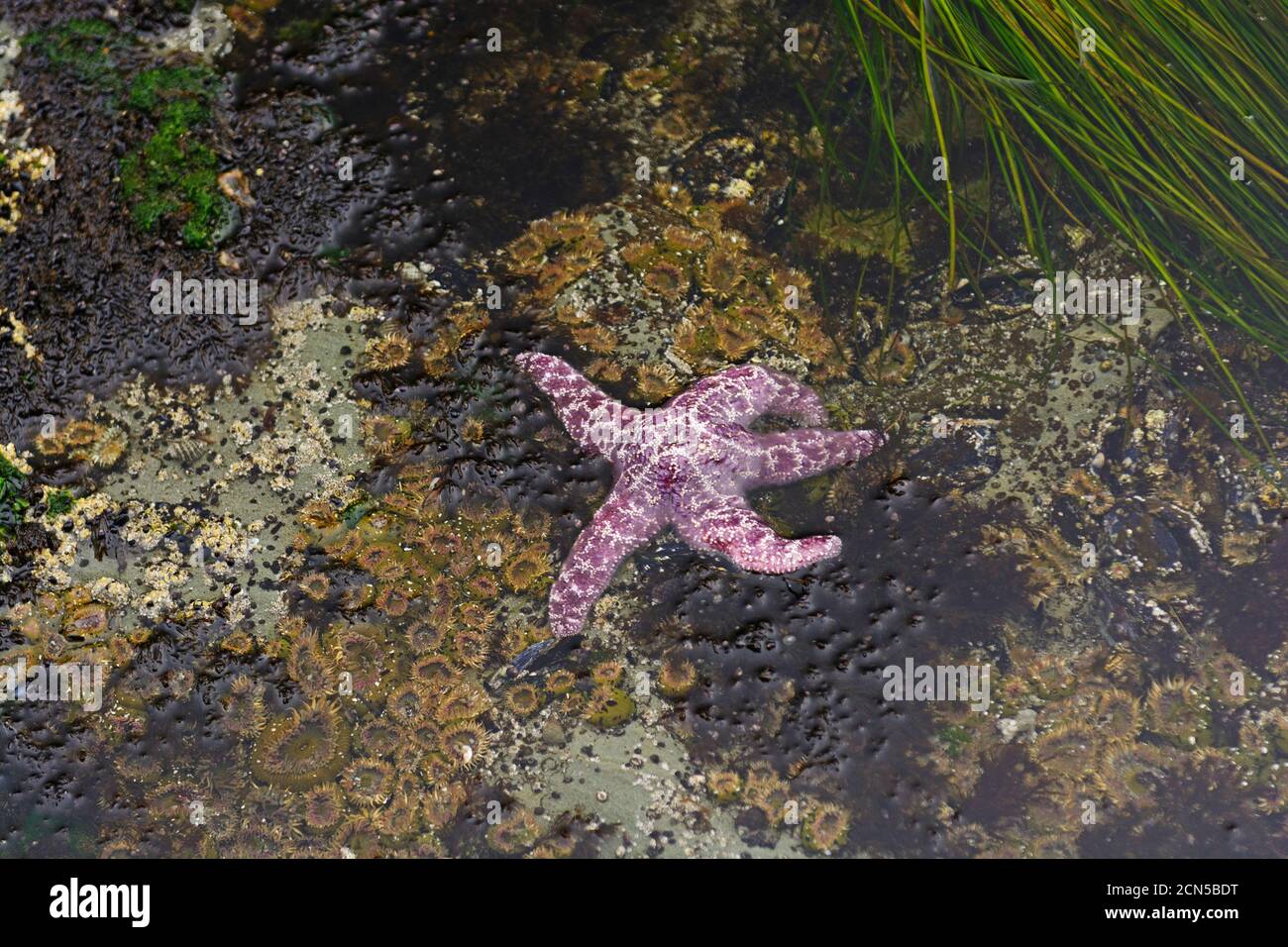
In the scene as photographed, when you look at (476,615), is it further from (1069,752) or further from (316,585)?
(1069,752)

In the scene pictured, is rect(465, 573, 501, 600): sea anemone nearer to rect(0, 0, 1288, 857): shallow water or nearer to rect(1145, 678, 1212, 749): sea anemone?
rect(0, 0, 1288, 857): shallow water

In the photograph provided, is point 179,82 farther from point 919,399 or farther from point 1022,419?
point 1022,419

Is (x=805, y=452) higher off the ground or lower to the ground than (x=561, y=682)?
higher

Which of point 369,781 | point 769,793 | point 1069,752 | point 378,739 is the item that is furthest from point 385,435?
point 1069,752
